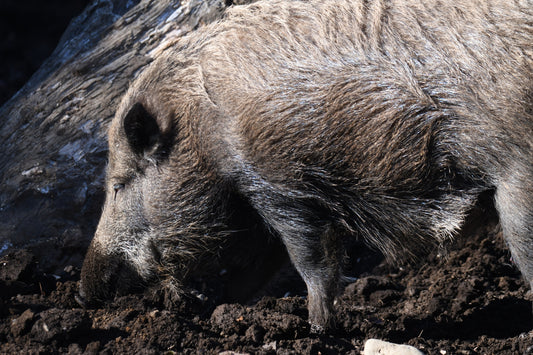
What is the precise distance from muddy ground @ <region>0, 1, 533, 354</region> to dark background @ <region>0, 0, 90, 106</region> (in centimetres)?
421

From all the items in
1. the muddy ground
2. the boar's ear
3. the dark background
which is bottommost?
the muddy ground

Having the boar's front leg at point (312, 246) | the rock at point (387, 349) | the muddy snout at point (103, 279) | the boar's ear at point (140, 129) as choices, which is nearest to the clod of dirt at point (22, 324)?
the muddy snout at point (103, 279)

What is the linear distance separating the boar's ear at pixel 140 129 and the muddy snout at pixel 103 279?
902 mm

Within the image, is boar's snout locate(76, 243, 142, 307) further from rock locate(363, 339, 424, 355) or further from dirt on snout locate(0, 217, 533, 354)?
rock locate(363, 339, 424, 355)

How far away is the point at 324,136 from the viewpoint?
4.09m

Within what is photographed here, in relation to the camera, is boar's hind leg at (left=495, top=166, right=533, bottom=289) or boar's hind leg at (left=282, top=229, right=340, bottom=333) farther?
boar's hind leg at (left=282, top=229, right=340, bottom=333)

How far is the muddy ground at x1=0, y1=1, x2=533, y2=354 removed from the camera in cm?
395

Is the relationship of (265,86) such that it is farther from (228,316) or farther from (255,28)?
(228,316)

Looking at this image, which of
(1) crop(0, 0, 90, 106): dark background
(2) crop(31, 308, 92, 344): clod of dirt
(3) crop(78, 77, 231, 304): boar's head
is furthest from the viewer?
(1) crop(0, 0, 90, 106): dark background

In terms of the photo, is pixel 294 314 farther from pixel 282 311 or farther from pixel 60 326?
pixel 60 326

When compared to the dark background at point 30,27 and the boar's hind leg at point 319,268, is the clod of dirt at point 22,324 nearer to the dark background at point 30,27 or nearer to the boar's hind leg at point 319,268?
the boar's hind leg at point 319,268

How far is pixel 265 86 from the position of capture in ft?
13.6

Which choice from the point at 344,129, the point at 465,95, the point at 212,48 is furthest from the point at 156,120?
the point at 465,95

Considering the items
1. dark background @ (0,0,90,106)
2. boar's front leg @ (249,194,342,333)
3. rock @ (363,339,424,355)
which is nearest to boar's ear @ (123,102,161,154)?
boar's front leg @ (249,194,342,333)
